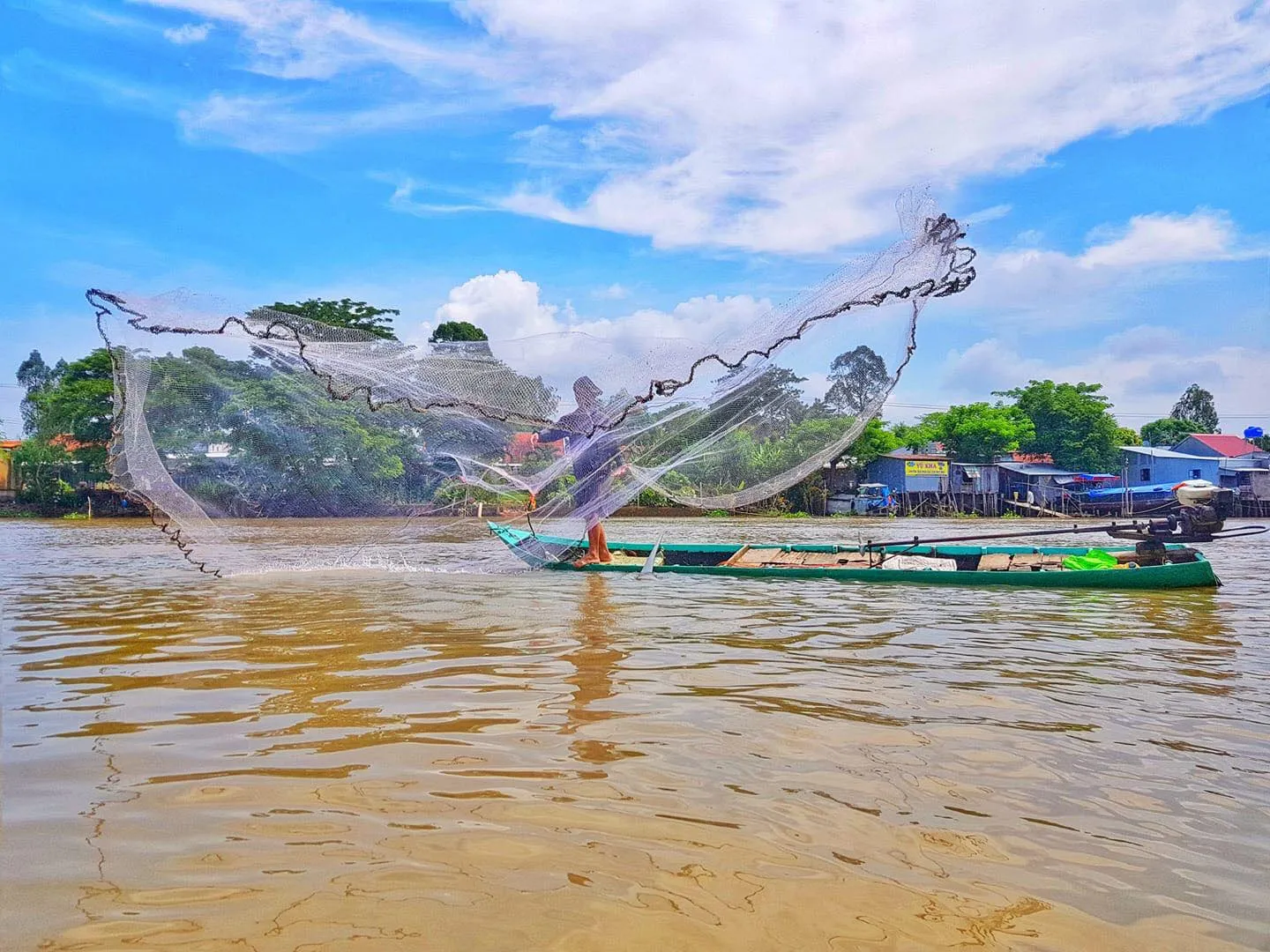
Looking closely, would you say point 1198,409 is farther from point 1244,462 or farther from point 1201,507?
point 1201,507

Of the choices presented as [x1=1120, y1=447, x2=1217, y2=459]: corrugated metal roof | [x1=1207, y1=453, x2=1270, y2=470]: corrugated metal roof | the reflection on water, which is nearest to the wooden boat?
the reflection on water

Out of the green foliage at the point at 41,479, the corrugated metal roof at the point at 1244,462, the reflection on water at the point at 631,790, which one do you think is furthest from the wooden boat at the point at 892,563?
the corrugated metal roof at the point at 1244,462

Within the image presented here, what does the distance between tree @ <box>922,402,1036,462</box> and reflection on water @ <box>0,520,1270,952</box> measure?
1268 inches

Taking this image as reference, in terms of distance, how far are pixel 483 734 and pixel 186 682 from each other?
Answer: 5.74ft

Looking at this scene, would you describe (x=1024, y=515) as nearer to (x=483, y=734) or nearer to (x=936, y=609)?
(x=936, y=609)

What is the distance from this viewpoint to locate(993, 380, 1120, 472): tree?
38.0 m

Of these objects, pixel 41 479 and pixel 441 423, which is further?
pixel 41 479

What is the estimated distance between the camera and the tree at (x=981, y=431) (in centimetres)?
3556

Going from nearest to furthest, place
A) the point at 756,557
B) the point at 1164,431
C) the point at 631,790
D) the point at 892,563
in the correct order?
the point at 631,790 → the point at 892,563 → the point at 756,557 → the point at 1164,431

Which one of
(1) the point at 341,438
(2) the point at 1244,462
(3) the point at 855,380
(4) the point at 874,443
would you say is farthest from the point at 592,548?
(2) the point at 1244,462

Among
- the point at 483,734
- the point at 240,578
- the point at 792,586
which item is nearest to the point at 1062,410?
the point at 792,586

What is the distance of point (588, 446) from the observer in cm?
721

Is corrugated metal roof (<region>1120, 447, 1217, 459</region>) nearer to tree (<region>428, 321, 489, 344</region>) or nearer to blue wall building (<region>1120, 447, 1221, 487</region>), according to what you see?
blue wall building (<region>1120, 447, 1221, 487</region>)

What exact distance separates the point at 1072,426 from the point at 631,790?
41173 mm
